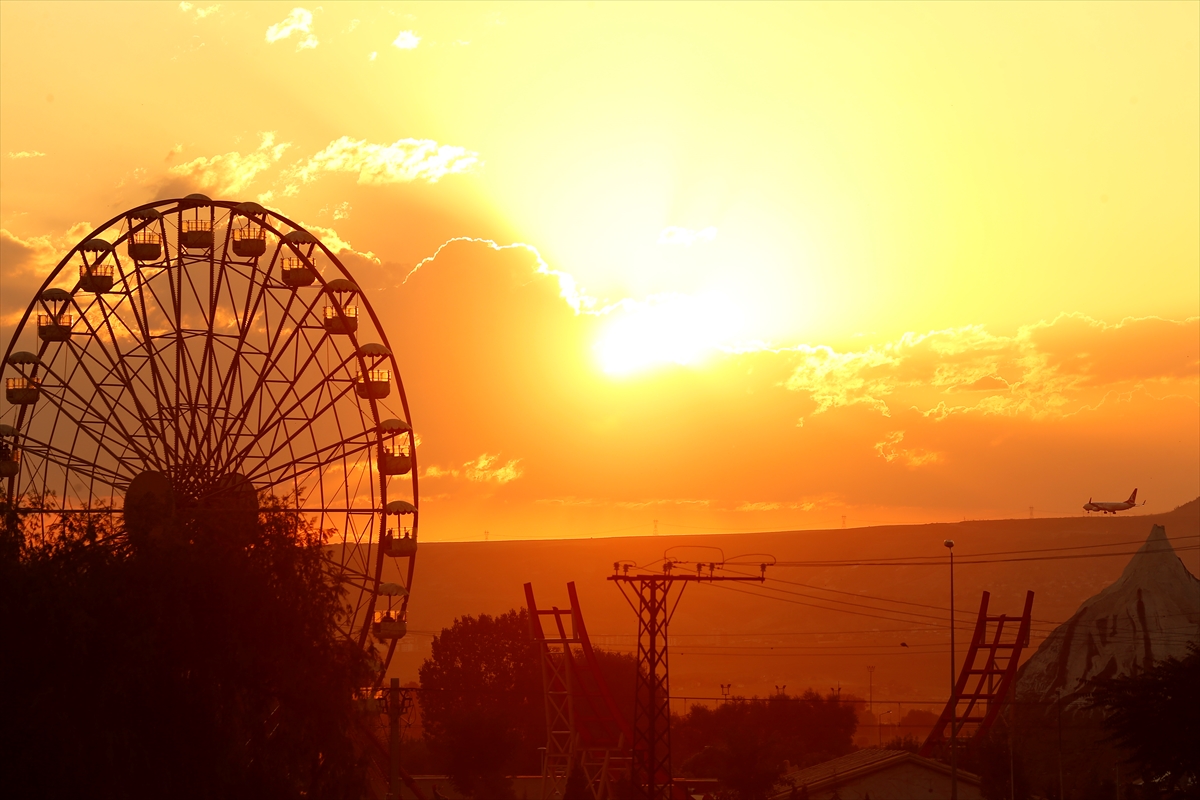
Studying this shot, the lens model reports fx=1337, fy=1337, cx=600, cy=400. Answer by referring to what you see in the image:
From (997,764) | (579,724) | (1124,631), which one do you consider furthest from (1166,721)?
(1124,631)

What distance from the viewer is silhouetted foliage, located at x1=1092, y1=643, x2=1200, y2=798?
126 feet

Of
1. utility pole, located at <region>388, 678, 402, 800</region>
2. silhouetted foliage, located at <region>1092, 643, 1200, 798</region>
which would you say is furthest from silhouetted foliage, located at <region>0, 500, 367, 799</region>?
silhouetted foliage, located at <region>1092, 643, 1200, 798</region>

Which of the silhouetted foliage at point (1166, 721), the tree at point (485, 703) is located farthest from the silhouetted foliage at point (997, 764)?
the tree at point (485, 703)

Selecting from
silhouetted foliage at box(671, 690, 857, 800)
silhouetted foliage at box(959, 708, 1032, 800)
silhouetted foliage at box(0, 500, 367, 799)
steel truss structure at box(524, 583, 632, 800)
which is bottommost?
silhouetted foliage at box(671, 690, 857, 800)

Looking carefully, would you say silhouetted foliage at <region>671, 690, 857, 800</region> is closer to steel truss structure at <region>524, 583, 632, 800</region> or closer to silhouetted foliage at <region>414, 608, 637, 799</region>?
silhouetted foliage at <region>414, 608, 637, 799</region>

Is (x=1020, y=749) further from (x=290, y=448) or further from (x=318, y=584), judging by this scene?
(x=318, y=584)

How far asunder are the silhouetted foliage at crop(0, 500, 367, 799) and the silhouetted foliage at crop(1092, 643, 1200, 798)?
24.4 metres

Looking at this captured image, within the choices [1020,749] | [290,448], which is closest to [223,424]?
[290,448]

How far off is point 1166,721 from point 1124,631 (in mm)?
48040

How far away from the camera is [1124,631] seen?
84188 mm

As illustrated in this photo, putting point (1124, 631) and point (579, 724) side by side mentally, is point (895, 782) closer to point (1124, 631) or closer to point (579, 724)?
point (579, 724)

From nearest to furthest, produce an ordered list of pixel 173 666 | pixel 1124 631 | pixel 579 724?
pixel 173 666 < pixel 579 724 < pixel 1124 631

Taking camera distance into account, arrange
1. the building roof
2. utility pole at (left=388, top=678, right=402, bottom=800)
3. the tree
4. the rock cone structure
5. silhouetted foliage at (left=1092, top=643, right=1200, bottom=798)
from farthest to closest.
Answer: the tree < the rock cone structure < the building roof < silhouetted foliage at (left=1092, top=643, right=1200, bottom=798) < utility pole at (left=388, top=678, right=402, bottom=800)

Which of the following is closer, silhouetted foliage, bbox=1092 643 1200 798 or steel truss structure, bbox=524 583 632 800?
silhouetted foliage, bbox=1092 643 1200 798
